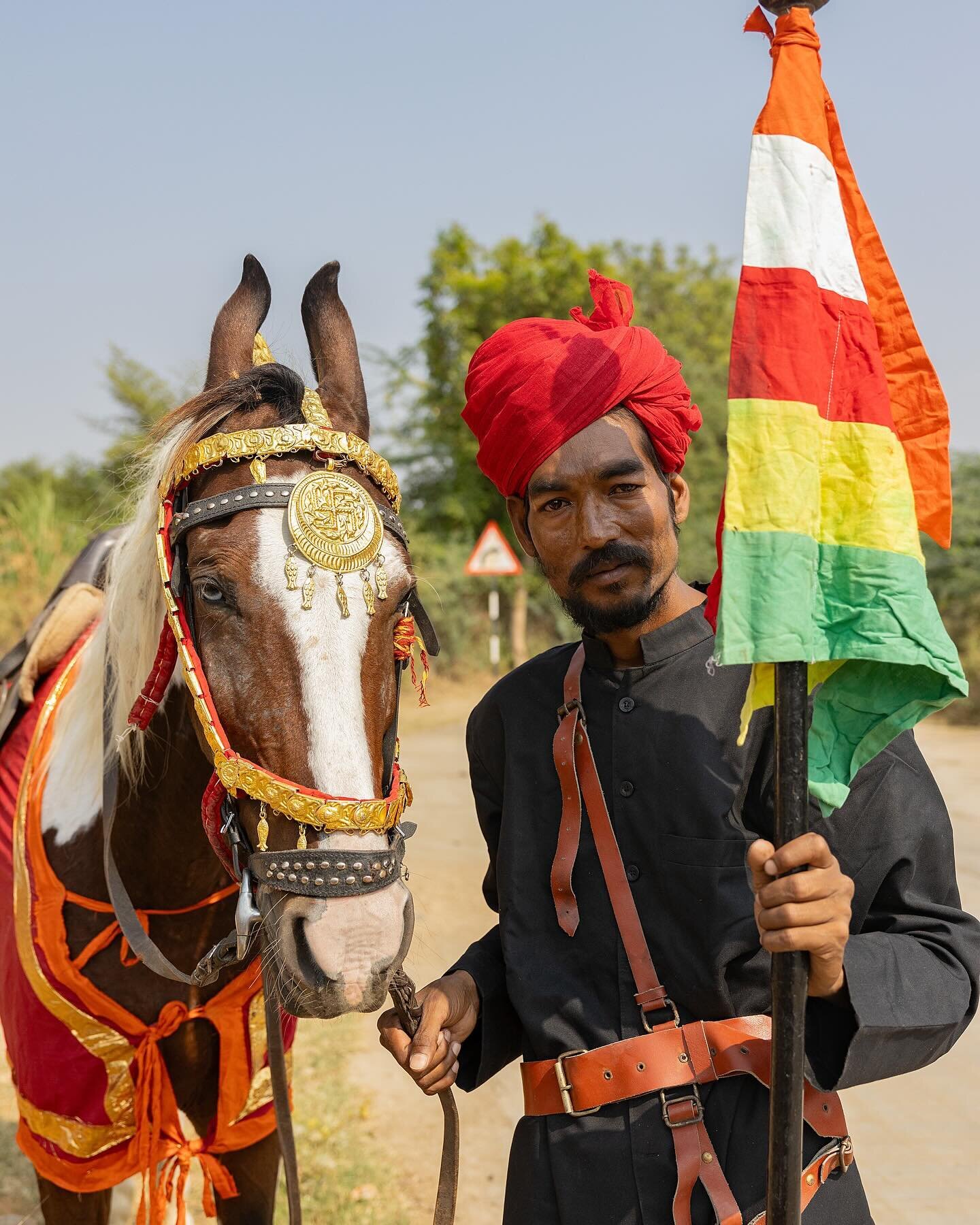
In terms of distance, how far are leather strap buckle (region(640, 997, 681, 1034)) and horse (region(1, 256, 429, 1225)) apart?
1.43 ft

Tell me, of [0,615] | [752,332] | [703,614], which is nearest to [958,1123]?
[703,614]

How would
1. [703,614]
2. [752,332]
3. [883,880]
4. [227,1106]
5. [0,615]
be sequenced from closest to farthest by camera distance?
[752,332] → [883,880] → [703,614] → [227,1106] → [0,615]

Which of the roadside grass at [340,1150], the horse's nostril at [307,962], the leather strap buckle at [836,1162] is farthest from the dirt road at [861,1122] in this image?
the leather strap buckle at [836,1162]

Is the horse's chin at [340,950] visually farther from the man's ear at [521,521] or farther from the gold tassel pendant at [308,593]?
the man's ear at [521,521]

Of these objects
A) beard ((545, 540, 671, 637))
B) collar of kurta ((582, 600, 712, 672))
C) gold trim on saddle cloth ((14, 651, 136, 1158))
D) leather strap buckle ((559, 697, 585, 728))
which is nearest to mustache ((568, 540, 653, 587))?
beard ((545, 540, 671, 637))

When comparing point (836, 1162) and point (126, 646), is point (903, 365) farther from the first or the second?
point (126, 646)

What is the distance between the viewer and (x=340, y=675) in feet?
6.45

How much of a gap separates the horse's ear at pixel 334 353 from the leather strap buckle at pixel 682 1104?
1.60 metres

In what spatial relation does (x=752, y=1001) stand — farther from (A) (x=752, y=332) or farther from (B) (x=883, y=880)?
(A) (x=752, y=332)

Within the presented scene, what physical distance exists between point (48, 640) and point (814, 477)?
284cm

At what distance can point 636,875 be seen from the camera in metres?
1.92

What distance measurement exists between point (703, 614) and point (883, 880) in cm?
61

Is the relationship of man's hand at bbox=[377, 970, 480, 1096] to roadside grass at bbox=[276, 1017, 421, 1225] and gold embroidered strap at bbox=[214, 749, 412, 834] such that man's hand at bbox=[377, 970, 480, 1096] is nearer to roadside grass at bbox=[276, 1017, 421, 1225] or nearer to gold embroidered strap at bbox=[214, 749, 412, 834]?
gold embroidered strap at bbox=[214, 749, 412, 834]

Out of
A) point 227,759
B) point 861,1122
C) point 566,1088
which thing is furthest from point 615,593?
point 861,1122
